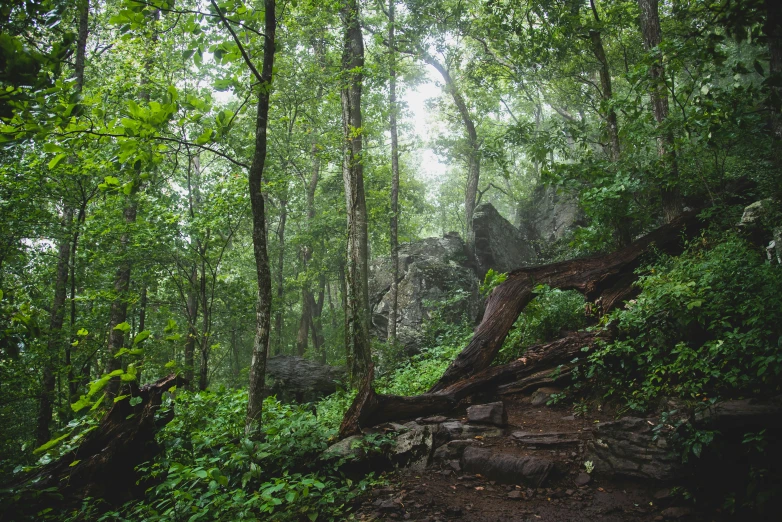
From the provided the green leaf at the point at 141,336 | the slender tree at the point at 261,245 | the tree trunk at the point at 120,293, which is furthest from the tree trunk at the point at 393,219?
the green leaf at the point at 141,336

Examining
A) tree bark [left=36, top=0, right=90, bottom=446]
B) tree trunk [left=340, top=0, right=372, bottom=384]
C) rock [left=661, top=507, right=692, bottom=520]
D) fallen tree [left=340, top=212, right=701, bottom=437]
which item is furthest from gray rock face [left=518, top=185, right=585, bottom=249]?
tree bark [left=36, top=0, right=90, bottom=446]

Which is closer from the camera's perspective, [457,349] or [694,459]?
[694,459]

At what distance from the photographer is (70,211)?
11.7 m

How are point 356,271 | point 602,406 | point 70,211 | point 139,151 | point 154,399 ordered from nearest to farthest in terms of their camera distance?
1. point 139,151
2. point 154,399
3. point 602,406
4. point 356,271
5. point 70,211

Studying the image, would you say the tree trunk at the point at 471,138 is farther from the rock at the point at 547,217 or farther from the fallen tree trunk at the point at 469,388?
the fallen tree trunk at the point at 469,388

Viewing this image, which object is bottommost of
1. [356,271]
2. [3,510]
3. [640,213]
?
[3,510]

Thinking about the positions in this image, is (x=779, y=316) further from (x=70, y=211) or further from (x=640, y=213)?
(x=70, y=211)

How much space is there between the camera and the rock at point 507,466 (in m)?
4.44

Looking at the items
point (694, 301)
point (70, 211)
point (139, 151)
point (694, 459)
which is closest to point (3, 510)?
point (139, 151)

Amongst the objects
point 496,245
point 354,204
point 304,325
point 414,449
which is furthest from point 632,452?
point 304,325

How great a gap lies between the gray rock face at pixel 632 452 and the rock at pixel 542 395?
167cm

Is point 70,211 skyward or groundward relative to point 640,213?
skyward

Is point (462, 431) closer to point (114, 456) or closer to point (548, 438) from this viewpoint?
point (548, 438)

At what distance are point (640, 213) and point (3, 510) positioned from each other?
9648 mm
